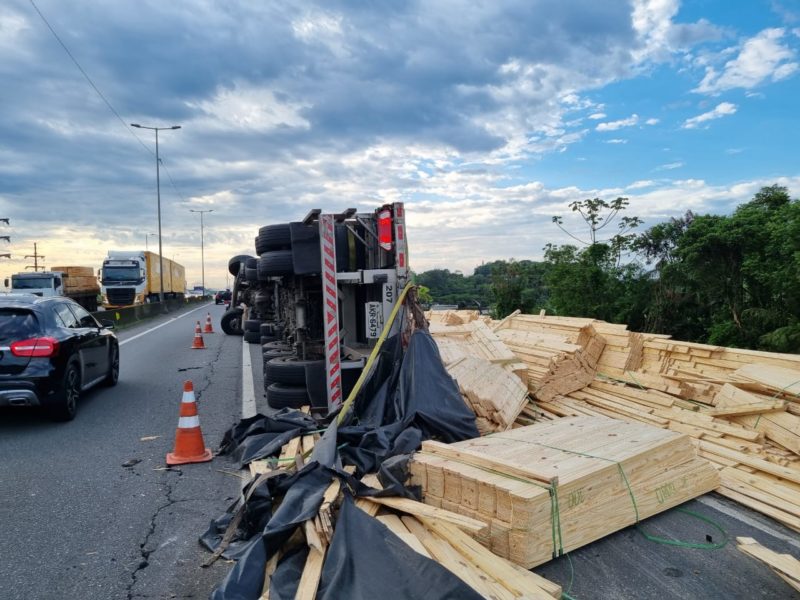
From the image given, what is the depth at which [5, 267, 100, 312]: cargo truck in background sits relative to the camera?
97.9ft

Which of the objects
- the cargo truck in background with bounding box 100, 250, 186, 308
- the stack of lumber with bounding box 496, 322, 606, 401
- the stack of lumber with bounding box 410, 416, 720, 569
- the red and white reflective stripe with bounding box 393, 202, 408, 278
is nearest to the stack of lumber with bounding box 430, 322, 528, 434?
the stack of lumber with bounding box 496, 322, 606, 401

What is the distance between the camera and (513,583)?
325cm

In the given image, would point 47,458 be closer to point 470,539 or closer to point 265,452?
point 265,452

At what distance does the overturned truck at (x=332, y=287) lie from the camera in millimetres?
7102

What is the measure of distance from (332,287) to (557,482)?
3977 millimetres

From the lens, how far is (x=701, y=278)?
13.4 metres

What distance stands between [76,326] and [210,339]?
10.6 metres

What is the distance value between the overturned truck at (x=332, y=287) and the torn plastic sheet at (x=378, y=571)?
3.55 meters

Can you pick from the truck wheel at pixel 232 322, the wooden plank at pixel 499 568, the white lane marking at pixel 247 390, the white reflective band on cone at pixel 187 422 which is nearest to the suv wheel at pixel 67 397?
the white lane marking at pixel 247 390

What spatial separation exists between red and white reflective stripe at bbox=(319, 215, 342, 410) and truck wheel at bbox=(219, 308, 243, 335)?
1428 cm

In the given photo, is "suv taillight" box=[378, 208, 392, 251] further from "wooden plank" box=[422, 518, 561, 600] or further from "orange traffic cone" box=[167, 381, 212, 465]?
"wooden plank" box=[422, 518, 561, 600]

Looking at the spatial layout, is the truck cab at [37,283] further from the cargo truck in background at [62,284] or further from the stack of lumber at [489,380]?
the stack of lumber at [489,380]

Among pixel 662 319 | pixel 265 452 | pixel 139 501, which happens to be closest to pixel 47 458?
pixel 139 501

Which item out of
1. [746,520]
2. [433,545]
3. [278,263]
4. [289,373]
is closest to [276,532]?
[433,545]
